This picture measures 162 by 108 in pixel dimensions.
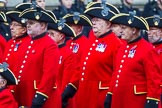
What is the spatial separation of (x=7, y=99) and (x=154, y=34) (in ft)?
9.04

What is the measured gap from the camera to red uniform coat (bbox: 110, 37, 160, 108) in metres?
10.4

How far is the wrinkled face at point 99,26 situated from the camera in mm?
11320

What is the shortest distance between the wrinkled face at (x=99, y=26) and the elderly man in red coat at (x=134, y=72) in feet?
1.41

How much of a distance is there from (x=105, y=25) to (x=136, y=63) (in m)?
1.03

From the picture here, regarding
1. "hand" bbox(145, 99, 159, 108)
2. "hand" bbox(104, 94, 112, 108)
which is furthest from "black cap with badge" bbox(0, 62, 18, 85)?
"hand" bbox(145, 99, 159, 108)

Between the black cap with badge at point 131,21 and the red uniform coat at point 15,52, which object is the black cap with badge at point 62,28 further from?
the black cap with badge at point 131,21

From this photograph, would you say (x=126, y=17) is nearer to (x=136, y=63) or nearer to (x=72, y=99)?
(x=136, y=63)

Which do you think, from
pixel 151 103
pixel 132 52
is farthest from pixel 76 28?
pixel 151 103

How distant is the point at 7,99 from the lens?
10.5m

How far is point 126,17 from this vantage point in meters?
10.9

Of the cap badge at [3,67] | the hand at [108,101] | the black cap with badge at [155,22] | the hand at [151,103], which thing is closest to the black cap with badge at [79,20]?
the black cap with badge at [155,22]

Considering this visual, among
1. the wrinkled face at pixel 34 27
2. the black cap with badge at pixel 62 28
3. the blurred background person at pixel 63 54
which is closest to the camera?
the wrinkled face at pixel 34 27

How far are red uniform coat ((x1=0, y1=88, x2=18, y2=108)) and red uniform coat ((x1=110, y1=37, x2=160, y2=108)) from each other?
126cm

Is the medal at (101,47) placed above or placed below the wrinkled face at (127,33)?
below
